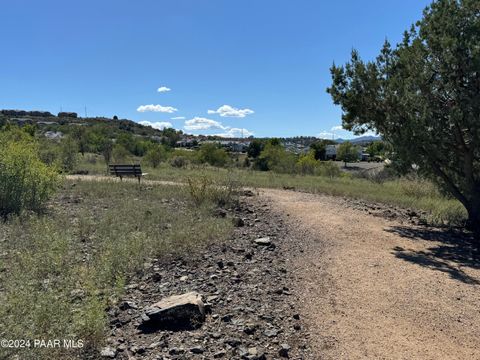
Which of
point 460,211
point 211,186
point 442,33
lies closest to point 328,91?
point 442,33

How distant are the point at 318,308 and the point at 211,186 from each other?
7.75 meters

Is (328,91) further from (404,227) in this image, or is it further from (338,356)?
(338,356)

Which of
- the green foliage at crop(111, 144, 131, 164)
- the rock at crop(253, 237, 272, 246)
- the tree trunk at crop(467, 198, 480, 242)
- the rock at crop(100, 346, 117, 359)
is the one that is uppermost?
the green foliage at crop(111, 144, 131, 164)

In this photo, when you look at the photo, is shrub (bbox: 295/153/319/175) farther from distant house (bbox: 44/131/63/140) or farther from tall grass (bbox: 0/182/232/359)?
distant house (bbox: 44/131/63/140)

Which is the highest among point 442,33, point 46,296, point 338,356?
point 442,33

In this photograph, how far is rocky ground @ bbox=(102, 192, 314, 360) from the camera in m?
3.78

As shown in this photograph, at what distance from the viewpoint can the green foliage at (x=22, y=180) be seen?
372 inches

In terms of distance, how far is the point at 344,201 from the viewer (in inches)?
514

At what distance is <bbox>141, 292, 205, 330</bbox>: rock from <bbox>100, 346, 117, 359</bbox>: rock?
551 mm

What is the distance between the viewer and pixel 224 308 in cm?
464

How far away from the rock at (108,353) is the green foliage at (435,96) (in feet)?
26.3

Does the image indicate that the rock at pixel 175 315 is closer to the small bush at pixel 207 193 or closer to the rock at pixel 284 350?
the rock at pixel 284 350

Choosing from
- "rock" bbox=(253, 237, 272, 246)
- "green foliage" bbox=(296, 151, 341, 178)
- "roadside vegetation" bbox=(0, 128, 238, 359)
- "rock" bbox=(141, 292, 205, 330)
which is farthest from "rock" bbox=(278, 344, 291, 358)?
"green foliage" bbox=(296, 151, 341, 178)

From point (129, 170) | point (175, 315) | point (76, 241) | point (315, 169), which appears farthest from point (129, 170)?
point (315, 169)
